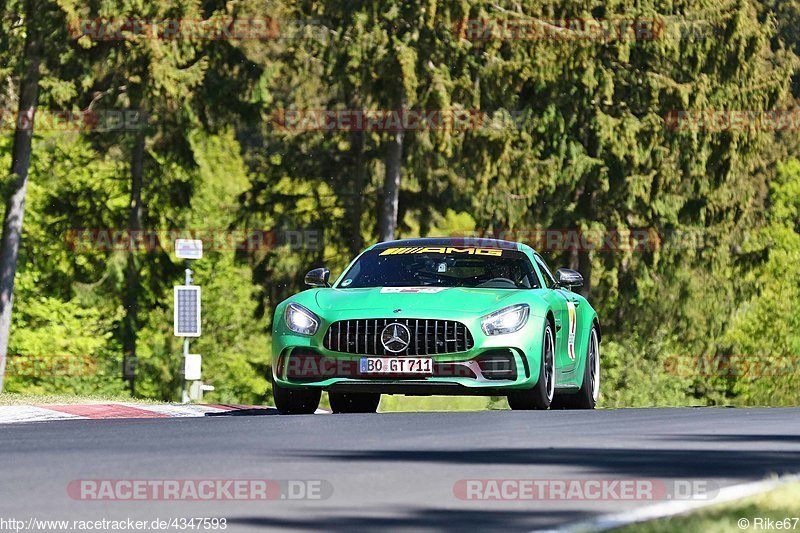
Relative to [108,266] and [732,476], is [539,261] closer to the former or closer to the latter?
[732,476]

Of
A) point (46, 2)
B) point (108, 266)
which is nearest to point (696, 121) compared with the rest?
point (108, 266)

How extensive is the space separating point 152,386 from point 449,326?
48.1 m

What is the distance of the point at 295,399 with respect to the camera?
16.2 meters

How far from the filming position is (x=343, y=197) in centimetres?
4631

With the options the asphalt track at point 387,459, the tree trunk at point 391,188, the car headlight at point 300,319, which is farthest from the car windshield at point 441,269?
the tree trunk at point 391,188

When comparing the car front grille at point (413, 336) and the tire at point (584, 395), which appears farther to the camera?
the tire at point (584, 395)

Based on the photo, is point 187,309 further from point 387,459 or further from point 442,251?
point 387,459

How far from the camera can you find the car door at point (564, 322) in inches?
645

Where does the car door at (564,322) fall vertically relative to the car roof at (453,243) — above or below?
below

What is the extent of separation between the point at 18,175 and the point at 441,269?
66.4 feet

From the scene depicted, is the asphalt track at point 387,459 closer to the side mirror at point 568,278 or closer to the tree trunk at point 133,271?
the side mirror at point 568,278

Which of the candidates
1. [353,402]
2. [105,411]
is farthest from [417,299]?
[105,411]

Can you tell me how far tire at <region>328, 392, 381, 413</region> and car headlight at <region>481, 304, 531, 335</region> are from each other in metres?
2.43

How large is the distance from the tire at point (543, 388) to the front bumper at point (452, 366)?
0.15 m
